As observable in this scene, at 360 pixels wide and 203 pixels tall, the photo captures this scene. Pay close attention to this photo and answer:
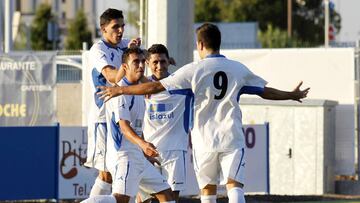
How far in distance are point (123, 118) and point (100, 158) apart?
1.26m

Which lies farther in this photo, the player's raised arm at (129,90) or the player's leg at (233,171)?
the player's leg at (233,171)

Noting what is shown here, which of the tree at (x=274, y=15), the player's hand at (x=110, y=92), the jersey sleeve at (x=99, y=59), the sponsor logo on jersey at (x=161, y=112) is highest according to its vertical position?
the tree at (x=274, y=15)

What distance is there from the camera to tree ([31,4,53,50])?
83.1 metres

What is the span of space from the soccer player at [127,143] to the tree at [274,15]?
7183cm

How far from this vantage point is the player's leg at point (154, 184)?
12.7 m

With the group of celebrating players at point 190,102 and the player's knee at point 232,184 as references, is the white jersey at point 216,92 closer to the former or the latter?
the group of celebrating players at point 190,102

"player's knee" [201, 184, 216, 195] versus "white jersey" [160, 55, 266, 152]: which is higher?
"white jersey" [160, 55, 266, 152]

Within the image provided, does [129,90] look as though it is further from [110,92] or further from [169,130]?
[169,130]

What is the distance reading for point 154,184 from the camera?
12727 mm

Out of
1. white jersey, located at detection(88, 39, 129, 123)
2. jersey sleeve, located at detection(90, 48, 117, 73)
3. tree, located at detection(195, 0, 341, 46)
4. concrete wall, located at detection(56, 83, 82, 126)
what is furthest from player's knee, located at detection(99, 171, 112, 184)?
tree, located at detection(195, 0, 341, 46)

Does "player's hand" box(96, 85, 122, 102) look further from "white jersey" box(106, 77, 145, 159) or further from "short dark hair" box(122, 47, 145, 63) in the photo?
"short dark hair" box(122, 47, 145, 63)

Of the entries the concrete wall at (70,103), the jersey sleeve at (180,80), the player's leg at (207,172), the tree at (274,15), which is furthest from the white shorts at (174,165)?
the tree at (274,15)

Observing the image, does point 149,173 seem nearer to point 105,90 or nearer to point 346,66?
point 105,90

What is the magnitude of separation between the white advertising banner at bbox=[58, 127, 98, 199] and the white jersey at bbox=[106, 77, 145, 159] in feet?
22.8
